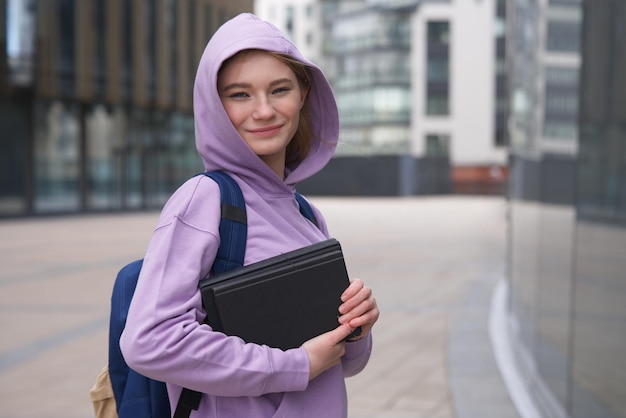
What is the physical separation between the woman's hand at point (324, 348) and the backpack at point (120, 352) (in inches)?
9.1

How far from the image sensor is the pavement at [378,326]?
5062 mm

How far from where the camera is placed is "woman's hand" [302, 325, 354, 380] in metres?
1.62

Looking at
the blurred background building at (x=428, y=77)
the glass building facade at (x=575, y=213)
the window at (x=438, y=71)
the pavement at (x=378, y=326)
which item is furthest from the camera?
the window at (x=438, y=71)

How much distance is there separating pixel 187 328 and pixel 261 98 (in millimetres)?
537

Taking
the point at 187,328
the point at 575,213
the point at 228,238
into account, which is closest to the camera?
the point at 187,328

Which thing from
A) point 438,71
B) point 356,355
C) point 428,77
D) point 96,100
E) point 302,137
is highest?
point 438,71

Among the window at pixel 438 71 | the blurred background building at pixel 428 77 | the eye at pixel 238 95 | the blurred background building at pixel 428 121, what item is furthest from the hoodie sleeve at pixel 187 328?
the window at pixel 438 71

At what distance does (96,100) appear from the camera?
2764 cm

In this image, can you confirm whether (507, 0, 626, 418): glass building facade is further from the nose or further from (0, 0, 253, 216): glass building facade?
(0, 0, 253, 216): glass building facade

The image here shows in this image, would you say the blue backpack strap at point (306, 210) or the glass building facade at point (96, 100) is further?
the glass building facade at point (96, 100)

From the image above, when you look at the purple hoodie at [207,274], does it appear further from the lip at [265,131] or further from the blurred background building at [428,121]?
the blurred background building at [428,121]

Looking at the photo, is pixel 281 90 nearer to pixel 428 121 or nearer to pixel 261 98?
pixel 261 98

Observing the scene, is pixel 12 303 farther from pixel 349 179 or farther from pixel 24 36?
pixel 349 179

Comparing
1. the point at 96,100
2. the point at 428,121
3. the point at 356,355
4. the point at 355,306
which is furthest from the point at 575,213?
the point at 428,121
